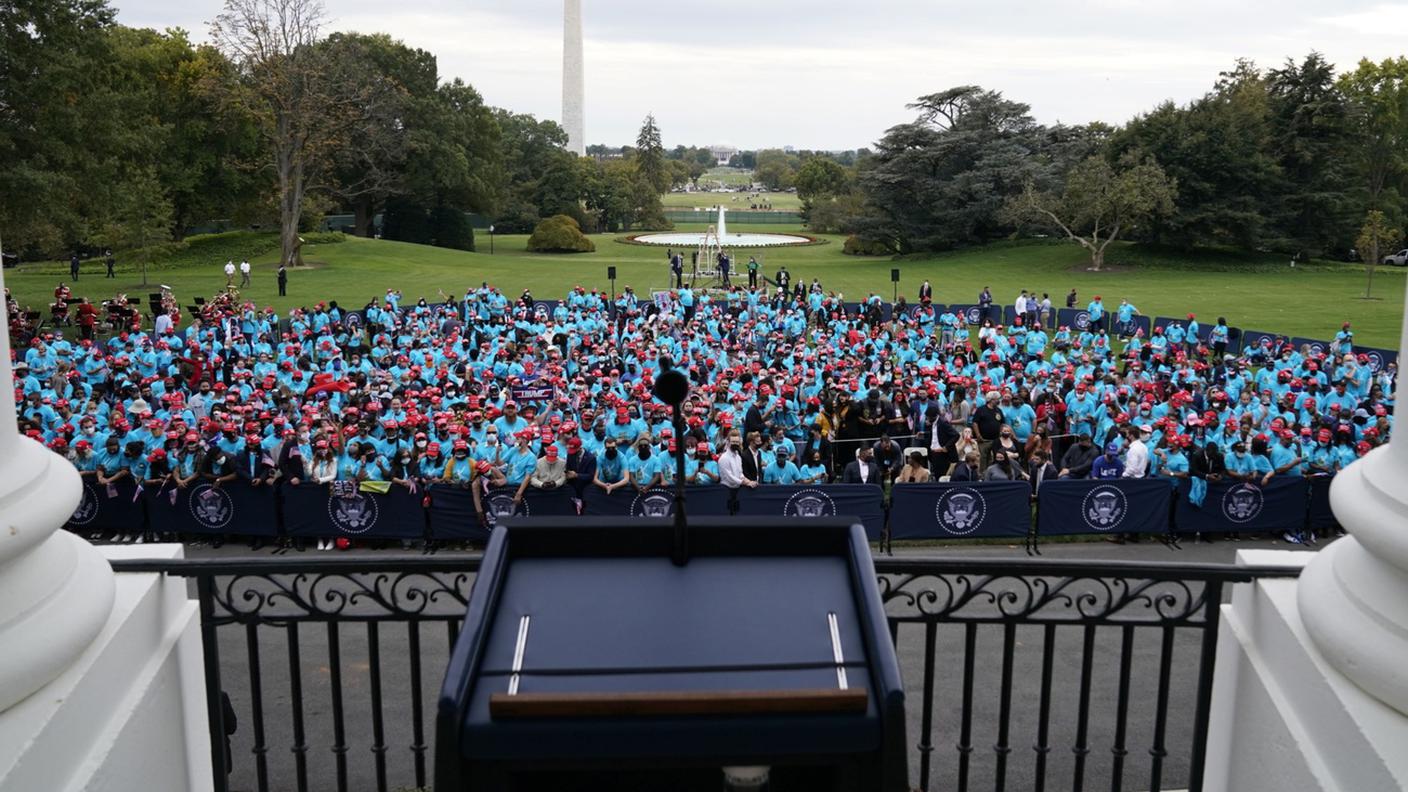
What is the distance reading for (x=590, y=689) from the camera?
2.25 meters

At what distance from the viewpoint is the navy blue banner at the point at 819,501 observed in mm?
14562

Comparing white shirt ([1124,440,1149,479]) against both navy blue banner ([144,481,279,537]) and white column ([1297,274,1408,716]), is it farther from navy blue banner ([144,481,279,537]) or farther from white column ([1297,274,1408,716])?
white column ([1297,274,1408,716])

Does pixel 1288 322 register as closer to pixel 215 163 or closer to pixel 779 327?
pixel 779 327

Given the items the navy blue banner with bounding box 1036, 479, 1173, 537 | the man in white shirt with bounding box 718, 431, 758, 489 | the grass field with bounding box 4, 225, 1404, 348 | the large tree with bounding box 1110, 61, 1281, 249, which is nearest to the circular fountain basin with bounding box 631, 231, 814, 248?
the grass field with bounding box 4, 225, 1404, 348

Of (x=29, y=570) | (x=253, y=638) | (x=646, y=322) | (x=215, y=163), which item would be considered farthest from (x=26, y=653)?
(x=215, y=163)

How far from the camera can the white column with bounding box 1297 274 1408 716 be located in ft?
8.86

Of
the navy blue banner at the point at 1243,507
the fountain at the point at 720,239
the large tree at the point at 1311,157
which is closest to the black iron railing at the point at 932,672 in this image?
the navy blue banner at the point at 1243,507

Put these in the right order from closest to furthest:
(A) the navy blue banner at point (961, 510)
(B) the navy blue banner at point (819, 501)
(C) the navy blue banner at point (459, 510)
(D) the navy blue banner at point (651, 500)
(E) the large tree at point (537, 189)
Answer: (B) the navy blue banner at point (819, 501), (D) the navy blue banner at point (651, 500), (A) the navy blue banner at point (961, 510), (C) the navy blue banner at point (459, 510), (E) the large tree at point (537, 189)

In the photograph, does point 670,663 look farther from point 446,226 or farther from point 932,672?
point 446,226

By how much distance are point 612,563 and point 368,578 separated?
992cm

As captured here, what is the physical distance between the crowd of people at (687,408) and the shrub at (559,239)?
43667 millimetres

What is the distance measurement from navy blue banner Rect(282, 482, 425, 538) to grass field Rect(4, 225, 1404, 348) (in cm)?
3173

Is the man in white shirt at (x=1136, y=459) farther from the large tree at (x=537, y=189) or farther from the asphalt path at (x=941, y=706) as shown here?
the large tree at (x=537, y=189)

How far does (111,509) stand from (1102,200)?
1946 inches
